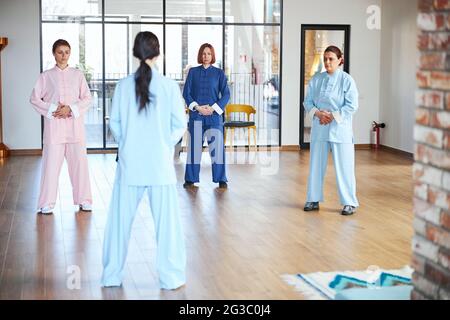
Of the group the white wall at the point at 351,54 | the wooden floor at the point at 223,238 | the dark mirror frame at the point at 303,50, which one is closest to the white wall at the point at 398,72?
the white wall at the point at 351,54

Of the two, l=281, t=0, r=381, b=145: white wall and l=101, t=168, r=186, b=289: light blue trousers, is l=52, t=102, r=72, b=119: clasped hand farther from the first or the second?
l=281, t=0, r=381, b=145: white wall

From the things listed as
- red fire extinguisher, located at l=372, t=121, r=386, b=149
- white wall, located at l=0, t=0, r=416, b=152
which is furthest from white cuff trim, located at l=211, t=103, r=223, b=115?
red fire extinguisher, located at l=372, t=121, r=386, b=149

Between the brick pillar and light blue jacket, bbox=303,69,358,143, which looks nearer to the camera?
the brick pillar

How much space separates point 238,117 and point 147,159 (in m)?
7.73

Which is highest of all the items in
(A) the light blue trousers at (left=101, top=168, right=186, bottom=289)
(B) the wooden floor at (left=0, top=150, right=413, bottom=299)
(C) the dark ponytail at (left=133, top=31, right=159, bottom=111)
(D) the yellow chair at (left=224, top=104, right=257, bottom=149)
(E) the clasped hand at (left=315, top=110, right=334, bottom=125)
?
(C) the dark ponytail at (left=133, top=31, right=159, bottom=111)

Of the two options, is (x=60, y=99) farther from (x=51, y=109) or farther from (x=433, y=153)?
(x=433, y=153)

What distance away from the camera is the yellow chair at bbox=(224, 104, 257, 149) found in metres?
11.5

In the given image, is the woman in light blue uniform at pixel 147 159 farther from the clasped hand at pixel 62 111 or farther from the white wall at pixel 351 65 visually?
the white wall at pixel 351 65

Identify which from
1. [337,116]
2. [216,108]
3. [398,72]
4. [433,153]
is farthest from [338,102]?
[398,72]

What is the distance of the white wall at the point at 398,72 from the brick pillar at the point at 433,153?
809 centimetres

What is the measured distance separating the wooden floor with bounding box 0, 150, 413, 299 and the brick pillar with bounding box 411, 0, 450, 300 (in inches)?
51.6
